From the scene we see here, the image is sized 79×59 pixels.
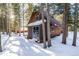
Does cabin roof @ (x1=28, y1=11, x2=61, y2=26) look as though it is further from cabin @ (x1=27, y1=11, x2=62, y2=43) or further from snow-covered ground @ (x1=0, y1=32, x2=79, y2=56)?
snow-covered ground @ (x1=0, y1=32, x2=79, y2=56)

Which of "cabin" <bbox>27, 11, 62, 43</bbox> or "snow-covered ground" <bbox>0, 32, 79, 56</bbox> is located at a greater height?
"cabin" <bbox>27, 11, 62, 43</bbox>

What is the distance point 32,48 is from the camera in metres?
2.27

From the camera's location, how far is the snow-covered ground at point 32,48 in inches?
88.8

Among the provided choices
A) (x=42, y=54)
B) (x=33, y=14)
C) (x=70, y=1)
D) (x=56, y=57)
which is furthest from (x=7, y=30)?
(x=70, y=1)

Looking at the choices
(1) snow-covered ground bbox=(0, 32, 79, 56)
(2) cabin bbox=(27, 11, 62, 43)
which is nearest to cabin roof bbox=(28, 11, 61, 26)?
(2) cabin bbox=(27, 11, 62, 43)

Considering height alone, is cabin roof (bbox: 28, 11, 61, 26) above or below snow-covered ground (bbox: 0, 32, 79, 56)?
above

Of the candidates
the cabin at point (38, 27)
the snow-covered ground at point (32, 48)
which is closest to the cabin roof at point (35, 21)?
the cabin at point (38, 27)

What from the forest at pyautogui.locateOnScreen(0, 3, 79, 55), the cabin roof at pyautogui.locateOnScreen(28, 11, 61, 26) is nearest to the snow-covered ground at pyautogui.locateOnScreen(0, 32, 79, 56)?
the forest at pyautogui.locateOnScreen(0, 3, 79, 55)

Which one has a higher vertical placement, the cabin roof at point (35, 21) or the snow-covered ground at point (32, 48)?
the cabin roof at point (35, 21)

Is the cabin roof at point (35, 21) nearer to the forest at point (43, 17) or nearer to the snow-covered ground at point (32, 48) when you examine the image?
the forest at point (43, 17)

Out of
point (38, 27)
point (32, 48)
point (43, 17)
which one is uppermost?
point (43, 17)

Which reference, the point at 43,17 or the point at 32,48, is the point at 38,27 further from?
the point at 32,48

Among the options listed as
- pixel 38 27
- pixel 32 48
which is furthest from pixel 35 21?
pixel 32 48

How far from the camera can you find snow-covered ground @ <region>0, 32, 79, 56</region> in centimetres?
226
